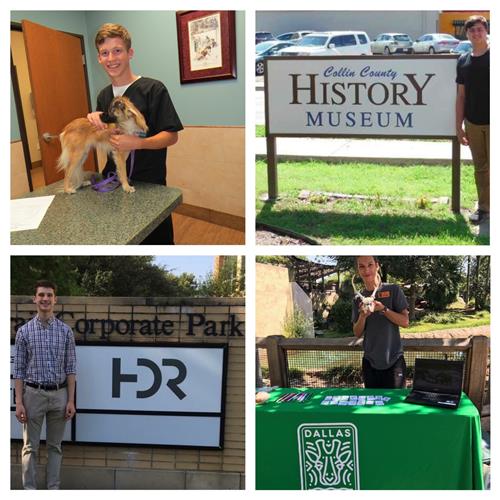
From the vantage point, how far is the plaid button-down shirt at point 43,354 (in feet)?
9.19

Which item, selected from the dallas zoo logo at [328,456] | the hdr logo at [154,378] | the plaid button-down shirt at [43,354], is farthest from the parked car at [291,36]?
the dallas zoo logo at [328,456]

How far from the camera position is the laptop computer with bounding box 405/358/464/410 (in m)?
2.73

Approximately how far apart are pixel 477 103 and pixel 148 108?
1646 mm

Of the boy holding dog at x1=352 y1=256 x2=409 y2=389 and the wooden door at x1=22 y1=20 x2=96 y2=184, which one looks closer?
the boy holding dog at x1=352 y1=256 x2=409 y2=389

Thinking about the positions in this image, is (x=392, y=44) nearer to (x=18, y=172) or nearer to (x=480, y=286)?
(x=480, y=286)

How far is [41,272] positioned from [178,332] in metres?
0.87

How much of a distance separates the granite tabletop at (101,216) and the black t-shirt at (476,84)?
62.1 inches

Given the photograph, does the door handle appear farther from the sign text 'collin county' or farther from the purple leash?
the sign text 'collin county'

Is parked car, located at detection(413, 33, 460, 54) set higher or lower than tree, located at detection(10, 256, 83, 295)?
higher

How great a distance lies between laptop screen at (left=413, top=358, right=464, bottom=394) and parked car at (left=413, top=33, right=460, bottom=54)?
1586 millimetres

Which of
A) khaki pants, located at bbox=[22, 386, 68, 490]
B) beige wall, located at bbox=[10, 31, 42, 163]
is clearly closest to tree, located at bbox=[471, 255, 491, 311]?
khaki pants, located at bbox=[22, 386, 68, 490]

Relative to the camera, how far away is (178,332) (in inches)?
119

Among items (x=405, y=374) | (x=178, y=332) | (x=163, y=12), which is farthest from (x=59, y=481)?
(x=163, y=12)

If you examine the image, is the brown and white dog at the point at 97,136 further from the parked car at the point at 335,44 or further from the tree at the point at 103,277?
the parked car at the point at 335,44
